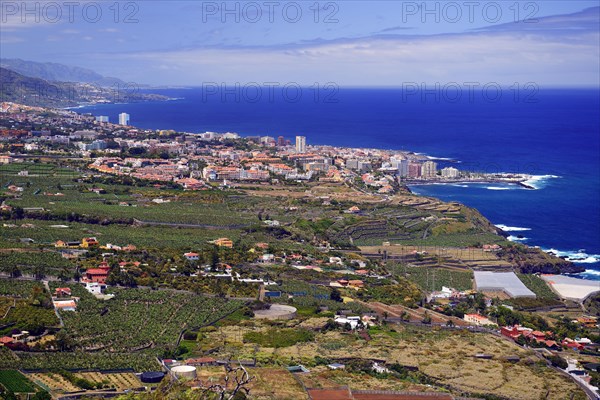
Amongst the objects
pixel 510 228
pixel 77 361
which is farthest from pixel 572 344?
pixel 510 228

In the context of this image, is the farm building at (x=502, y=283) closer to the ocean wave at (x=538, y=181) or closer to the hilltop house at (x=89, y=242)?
the hilltop house at (x=89, y=242)

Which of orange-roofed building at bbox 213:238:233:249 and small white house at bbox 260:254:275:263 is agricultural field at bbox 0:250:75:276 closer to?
orange-roofed building at bbox 213:238:233:249

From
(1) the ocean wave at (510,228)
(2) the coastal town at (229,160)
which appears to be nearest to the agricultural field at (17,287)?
(2) the coastal town at (229,160)

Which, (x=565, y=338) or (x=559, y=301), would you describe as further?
(x=559, y=301)

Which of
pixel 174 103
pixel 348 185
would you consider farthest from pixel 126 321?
pixel 174 103

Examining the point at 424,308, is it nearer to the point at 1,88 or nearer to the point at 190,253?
the point at 190,253

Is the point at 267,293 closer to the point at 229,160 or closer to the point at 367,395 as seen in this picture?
the point at 367,395
